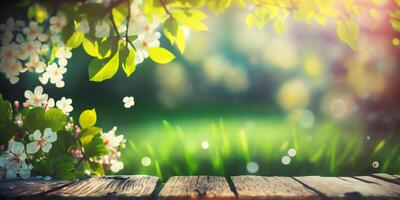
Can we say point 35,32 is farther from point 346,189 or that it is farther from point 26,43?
point 346,189

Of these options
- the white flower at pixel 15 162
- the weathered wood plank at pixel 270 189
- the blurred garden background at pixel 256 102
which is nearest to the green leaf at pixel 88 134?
the white flower at pixel 15 162

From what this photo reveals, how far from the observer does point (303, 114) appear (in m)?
3.54

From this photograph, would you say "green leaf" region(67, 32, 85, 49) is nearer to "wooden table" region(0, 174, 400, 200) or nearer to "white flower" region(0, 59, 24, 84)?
"white flower" region(0, 59, 24, 84)

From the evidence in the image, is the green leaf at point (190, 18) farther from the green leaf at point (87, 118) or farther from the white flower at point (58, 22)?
the green leaf at point (87, 118)

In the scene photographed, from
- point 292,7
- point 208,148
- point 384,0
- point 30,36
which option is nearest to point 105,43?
point 30,36

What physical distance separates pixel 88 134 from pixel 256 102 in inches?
82.3

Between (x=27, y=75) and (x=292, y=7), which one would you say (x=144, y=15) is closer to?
(x=292, y=7)

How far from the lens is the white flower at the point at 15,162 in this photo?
1707 millimetres

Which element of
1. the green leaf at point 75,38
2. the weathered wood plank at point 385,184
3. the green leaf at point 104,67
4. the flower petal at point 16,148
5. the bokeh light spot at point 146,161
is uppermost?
the green leaf at point 75,38

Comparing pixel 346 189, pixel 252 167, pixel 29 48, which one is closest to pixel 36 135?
pixel 29 48

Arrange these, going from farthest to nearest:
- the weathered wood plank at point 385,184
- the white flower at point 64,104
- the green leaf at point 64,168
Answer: the white flower at point 64,104, the green leaf at point 64,168, the weathered wood plank at point 385,184

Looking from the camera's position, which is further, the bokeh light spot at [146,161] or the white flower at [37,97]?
the bokeh light spot at [146,161]

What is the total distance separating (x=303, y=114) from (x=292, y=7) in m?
1.82

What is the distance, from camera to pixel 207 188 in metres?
1.38
